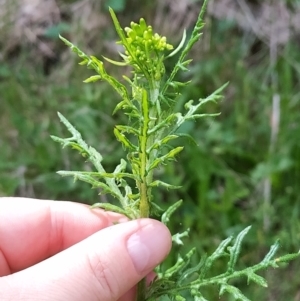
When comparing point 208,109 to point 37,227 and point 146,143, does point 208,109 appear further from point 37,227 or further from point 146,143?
point 146,143

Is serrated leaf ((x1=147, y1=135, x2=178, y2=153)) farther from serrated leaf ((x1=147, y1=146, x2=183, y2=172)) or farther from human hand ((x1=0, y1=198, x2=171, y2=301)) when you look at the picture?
human hand ((x1=0, y1=198, x2=171, y2=301))

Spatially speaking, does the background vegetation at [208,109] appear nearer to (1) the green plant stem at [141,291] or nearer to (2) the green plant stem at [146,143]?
(1) the green plant stem at [141,291]

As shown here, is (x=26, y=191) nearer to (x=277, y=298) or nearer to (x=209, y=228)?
(x=209, y=228)

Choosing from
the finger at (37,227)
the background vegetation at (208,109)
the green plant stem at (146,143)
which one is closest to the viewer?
the green plant stem at (146,143)

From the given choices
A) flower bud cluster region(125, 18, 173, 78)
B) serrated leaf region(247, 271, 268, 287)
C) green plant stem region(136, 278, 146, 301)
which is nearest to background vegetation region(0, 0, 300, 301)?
green plant stem region(136, 278, 146, 301)

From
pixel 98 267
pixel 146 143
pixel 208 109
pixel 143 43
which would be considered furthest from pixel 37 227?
pixel 208 109

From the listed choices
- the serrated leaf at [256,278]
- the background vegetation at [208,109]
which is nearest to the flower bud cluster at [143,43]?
the serrated leaf at [256,278]

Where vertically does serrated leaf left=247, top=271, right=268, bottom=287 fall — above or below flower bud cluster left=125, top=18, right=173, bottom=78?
below
